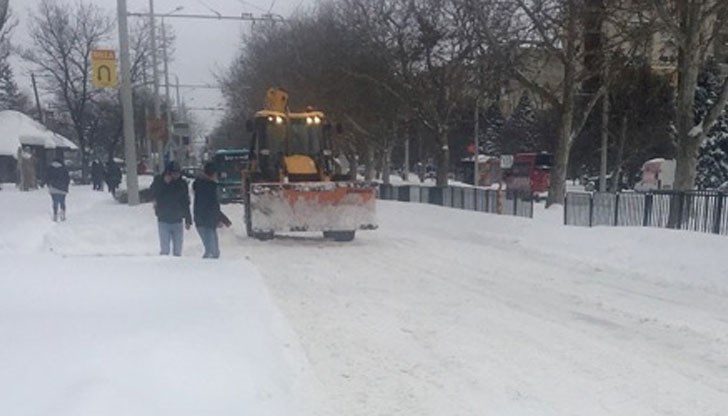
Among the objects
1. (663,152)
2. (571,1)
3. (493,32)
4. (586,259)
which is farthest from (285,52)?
(586,259)

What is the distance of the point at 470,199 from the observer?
87.5 feet

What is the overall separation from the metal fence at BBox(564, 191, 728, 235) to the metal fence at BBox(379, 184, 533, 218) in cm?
275

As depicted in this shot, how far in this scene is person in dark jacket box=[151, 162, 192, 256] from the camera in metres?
12.0

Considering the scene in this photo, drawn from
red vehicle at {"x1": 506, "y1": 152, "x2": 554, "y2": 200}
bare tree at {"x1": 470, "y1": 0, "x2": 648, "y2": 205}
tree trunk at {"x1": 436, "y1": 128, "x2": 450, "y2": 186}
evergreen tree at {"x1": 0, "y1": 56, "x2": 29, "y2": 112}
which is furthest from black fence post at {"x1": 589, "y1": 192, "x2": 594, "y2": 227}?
evergreen tree at {"x1": 0, "y1": 56, "x2": 29, "y2": 112}

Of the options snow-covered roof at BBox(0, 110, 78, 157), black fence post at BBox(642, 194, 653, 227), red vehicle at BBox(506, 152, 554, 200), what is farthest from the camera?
red vehicle at BBox(506, 152, 554, 200)

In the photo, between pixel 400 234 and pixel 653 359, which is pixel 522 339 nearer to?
pixel 653 359

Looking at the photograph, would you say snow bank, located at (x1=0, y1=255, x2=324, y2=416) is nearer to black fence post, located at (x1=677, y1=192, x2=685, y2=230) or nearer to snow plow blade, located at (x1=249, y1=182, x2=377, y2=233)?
snow plow blade, located at (x1=249, y1=182, x2=377, y2=233)

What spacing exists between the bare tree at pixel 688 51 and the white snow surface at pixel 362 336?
5.48 meters

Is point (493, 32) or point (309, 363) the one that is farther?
point (493, 32)

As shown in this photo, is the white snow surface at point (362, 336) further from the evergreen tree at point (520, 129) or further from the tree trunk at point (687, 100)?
the evergreen tree at point (520, 129)

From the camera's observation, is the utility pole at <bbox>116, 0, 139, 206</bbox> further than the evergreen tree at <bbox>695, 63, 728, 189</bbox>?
No

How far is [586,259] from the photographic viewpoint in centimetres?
1470

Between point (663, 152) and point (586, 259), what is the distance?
4008 cm

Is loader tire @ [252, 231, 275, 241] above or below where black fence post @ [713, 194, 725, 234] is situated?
below
